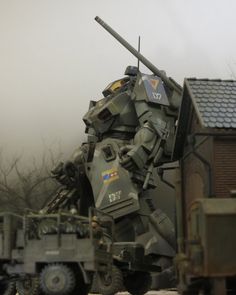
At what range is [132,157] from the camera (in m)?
16.0

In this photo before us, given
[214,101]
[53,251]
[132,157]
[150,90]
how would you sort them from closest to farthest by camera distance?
[53,251] → [214,101] → [132,157] → [150,90]

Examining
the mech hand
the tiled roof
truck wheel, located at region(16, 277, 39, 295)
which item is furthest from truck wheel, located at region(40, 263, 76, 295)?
the mech hand

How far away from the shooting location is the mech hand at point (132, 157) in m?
16.1

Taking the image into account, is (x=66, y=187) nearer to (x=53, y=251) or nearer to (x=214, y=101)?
(x=214, y=101)

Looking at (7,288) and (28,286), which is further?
(7,288)

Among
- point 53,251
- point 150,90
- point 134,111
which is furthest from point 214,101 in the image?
point 134,111

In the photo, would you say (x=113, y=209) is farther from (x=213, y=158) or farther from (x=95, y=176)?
(x=213, y=158)

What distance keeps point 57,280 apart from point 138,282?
220 inches

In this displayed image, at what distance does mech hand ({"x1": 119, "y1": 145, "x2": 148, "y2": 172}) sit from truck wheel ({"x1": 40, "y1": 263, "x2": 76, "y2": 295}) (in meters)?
5.67

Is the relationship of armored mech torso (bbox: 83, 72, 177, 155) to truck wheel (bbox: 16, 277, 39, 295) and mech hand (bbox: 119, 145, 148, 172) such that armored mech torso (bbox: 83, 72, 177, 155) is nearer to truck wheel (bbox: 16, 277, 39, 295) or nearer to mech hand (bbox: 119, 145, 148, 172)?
mech hand (bbox: 119, 145, 148, 172)

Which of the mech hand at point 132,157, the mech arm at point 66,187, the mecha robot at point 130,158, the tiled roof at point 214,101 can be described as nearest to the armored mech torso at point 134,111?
the mecha robot at point 130,158

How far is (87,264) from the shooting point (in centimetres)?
1071

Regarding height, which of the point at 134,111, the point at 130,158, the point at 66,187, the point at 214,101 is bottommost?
the point at 66,187

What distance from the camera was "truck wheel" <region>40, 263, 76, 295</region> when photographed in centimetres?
1067
